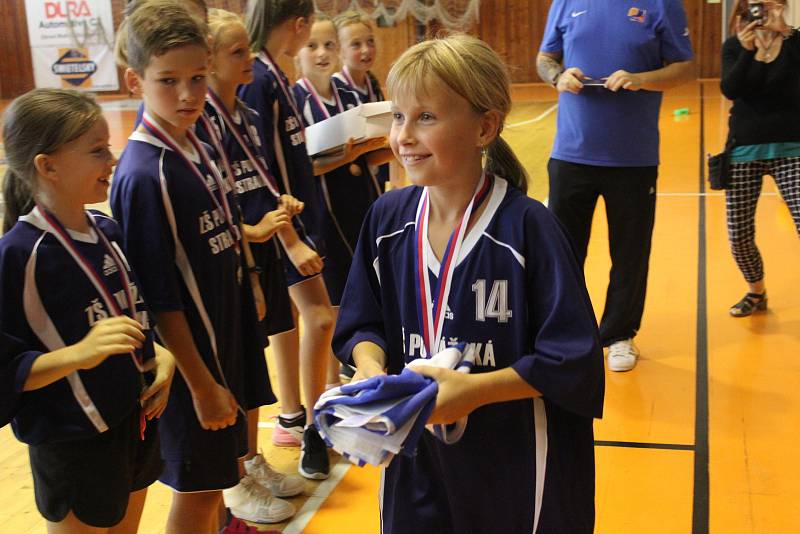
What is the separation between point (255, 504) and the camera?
2957 mm

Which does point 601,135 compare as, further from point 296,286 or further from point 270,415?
point 270,415

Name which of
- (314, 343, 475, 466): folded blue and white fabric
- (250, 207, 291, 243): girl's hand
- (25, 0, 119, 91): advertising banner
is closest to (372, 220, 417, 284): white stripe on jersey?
(314, 343, 475, 466): folded blue and white fabric

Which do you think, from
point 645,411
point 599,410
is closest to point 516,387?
point 599,410

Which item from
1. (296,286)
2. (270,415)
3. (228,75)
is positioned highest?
(228,75)

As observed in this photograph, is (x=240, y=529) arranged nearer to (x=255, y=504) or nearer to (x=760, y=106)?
(x=255, y=504)

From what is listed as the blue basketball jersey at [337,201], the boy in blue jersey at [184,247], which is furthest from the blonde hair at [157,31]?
the blue basketball jersey at [337,201]

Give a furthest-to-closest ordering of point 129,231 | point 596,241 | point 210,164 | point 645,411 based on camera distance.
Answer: point 596,241
point 645,411
point 210,164
point 129,231

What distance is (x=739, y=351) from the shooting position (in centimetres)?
436

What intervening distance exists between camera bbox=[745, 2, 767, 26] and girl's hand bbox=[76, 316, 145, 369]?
3515 millimetres

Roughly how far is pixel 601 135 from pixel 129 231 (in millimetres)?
2546

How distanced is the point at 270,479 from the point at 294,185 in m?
1.03

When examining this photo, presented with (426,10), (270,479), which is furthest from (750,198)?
(426,10)

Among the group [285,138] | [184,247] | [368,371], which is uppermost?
[285,138]

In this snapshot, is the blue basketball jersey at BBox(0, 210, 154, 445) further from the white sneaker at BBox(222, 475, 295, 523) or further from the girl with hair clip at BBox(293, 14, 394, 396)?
the girl with hair clip at BBox(293, 14, 394, 396)
